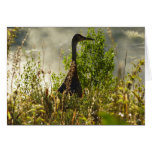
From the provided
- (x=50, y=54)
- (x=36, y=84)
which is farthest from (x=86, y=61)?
(x=36, y=84)

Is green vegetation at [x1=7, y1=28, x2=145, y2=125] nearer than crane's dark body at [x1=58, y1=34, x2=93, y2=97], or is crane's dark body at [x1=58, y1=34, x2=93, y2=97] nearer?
green vegetation at [x1=7, y1=28, x2=145, y2=125]

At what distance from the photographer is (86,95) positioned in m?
3.59

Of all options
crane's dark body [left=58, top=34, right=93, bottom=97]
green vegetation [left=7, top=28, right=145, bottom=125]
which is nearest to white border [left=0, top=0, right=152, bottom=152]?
green vegetation [left=7, top=28, right=145, bottom=125]

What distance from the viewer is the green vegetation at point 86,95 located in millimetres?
3475

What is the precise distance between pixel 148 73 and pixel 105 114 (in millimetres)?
926

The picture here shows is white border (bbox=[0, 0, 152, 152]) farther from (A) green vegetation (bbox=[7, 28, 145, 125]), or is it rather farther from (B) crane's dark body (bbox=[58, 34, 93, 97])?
(B) crane's dark body (bbox=[58, 34, 93, 97])

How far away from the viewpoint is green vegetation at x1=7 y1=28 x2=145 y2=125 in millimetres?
3475
